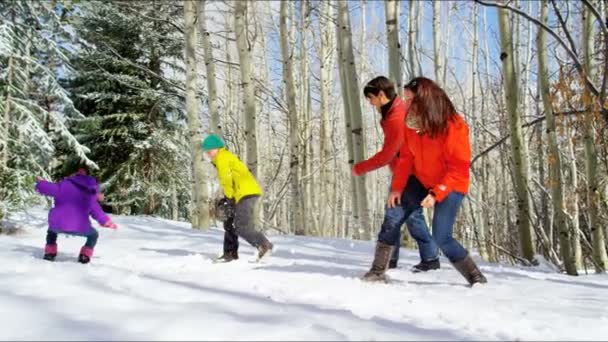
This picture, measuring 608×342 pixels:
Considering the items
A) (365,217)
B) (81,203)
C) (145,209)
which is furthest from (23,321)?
(145,209)

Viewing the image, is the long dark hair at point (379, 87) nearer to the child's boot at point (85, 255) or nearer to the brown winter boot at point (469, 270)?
the brown winter boot at point (469, 270)

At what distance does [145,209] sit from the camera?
14656 millimetres

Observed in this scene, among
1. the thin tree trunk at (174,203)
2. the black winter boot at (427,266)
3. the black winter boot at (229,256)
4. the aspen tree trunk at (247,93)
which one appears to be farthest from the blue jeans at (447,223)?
the thin tree trunk at (174,203)

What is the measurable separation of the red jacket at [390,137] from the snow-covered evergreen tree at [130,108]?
10.8 m

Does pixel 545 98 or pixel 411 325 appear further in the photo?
pixel 545 98

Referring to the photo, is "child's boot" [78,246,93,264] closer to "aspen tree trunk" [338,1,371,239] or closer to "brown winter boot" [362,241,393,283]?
"brown winter boot" [362,241,393,283]

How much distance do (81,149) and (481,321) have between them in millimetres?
7377

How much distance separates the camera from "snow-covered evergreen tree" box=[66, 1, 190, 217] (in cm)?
1391

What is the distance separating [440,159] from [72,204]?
3515 mm

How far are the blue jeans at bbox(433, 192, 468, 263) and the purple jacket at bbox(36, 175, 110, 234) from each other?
10.5 ft

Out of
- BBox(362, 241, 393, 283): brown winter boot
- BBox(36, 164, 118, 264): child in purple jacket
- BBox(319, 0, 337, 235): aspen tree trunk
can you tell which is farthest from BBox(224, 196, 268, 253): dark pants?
BBox(319, 0, 337, 235): aspen tree trunk

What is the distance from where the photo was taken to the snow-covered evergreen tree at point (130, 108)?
547 inches

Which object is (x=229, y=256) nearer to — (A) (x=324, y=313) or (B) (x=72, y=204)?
(B) (x=72, y=204)

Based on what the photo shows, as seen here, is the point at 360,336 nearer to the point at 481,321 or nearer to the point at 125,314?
the point at 481,321
